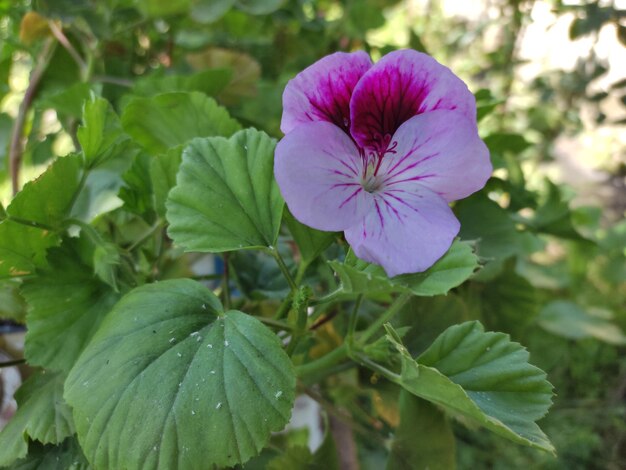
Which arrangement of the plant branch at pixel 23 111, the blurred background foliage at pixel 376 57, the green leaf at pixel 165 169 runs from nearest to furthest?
the green leaf at pixel 165 169 → the blurred background foliage at pixel 376 57 → the plant branch at pixel 23 111

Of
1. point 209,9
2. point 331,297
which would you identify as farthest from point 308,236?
point 209,9

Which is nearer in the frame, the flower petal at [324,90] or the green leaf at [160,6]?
the flower petal at [324,90]

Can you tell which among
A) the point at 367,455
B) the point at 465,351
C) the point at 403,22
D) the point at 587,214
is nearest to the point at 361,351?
the point at 465,351

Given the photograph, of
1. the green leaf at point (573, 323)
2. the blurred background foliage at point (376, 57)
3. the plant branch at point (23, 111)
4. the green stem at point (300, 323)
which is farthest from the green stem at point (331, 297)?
the green leaf at point (573, 323)

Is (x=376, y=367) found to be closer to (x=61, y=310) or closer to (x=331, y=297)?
(x=331, y=297)

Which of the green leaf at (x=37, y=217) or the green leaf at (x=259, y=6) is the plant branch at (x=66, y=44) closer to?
the green leaf at (x=259, y=6)

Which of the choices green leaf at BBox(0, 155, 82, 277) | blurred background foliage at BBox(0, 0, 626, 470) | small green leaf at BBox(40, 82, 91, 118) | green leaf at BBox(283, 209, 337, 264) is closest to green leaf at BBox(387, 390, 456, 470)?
blurred background foliage at BBox(0, 0, 626, 470)
